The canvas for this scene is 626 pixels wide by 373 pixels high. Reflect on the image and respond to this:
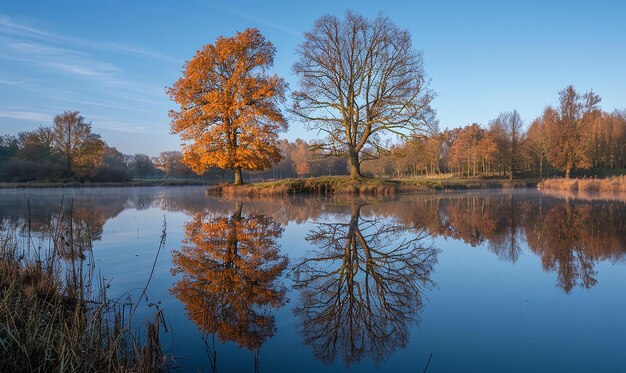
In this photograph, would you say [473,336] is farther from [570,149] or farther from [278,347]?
[570,149]

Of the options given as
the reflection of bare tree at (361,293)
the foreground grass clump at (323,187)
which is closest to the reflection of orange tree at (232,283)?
the reflection of bare tree at (361,293)

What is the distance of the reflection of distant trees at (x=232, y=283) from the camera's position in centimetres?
317

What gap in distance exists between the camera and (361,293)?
392 cm

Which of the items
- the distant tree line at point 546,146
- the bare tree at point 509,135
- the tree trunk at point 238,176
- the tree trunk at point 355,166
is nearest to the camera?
the tree trunk at point 355,166

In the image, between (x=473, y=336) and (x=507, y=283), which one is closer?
(x=473, y=336)

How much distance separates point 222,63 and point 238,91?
224 centimetres

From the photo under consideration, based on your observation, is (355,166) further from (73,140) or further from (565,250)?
(73,140)

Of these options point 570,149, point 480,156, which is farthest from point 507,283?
point 480,156

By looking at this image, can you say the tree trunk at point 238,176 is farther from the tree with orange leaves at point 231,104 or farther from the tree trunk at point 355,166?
the tree trunk at point 355,166

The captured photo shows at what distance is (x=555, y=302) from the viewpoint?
368 cm

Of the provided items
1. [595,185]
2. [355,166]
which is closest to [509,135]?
[595,185]

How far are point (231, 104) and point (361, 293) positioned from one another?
2154 centimetres

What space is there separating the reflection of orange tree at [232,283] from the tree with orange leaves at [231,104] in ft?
54.2

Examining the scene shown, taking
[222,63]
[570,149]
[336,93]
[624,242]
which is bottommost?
[624,242]
